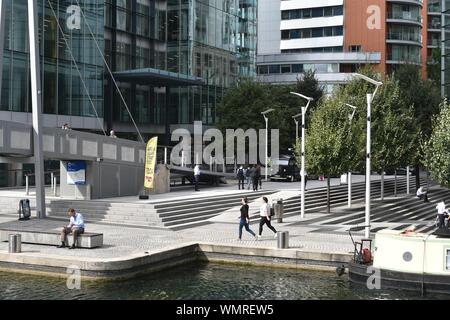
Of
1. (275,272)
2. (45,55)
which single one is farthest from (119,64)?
(275,272)

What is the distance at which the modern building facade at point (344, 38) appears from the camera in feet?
286

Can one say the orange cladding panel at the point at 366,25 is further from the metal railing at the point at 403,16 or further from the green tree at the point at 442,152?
the green tree at the point at 442,152

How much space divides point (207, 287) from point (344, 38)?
3103 inches

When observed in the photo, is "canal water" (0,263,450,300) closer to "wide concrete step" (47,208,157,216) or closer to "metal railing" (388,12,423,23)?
"wide concrete step" (47,208,157,216)

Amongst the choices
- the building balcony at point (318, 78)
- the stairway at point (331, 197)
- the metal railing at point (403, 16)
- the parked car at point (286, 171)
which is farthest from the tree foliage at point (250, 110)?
the metal railing at point (403, 16)

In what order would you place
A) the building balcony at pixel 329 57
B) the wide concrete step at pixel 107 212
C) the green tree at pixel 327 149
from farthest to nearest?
the building balcony at pixel 329 57 < the green tree at pixel 327 149 < the wide concrete step at pixel 107 212

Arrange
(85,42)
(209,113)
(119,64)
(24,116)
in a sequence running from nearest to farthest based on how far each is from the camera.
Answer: (24,116)
(85,42)
(119,64)
(209,113)

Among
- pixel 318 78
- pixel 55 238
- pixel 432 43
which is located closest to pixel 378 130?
pixel 55 238

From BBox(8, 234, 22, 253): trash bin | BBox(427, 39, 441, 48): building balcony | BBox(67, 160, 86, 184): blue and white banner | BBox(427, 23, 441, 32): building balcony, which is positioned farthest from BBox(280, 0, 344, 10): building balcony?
BBox(8, 234, 22, 253): trash bin

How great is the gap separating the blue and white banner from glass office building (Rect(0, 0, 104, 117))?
1178 cm

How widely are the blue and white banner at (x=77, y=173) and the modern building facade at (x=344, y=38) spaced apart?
58.9 metres
